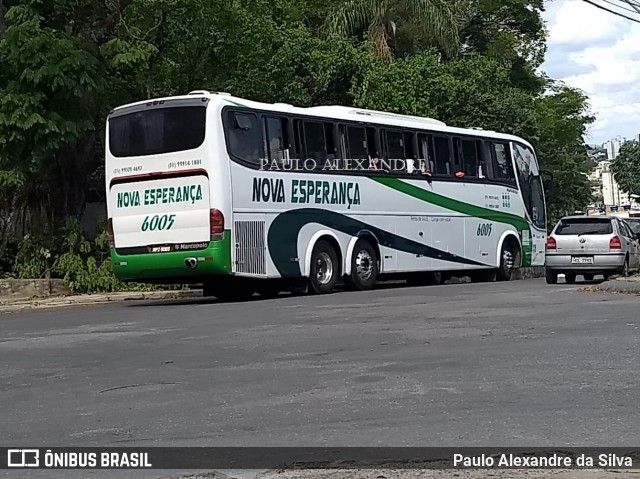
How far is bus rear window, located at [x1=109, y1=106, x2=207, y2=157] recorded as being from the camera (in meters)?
20.4

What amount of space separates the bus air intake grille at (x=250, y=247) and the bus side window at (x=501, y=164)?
32.0 ft

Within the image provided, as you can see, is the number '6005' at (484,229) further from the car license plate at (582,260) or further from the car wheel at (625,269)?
the car wheel at (625,269)

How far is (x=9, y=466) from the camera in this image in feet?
24.0

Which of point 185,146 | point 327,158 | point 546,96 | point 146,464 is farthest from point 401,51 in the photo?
point 146,464

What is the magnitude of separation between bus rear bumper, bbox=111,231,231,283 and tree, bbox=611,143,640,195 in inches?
2307

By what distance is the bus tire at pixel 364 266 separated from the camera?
78.3 ft

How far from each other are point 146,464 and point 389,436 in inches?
68.0

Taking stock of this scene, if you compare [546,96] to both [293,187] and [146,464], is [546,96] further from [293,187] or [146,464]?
[146,464]

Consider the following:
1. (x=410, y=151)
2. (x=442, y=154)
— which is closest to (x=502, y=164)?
(x=442, y=154)

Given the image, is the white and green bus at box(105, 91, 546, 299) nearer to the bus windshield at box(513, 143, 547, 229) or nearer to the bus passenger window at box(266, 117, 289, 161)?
the bus passenger window at box(266, 117, 289, 161)

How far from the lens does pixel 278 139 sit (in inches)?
859

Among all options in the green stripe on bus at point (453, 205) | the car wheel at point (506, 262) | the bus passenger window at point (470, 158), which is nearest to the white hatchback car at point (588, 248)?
the green stripe on bus at point (453, 205)

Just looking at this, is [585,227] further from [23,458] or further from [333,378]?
[23,458]

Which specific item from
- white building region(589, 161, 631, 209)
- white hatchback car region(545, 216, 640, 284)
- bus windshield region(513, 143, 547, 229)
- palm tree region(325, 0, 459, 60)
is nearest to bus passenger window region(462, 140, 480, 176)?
bus windshield region(513, 143, 547, 229)
